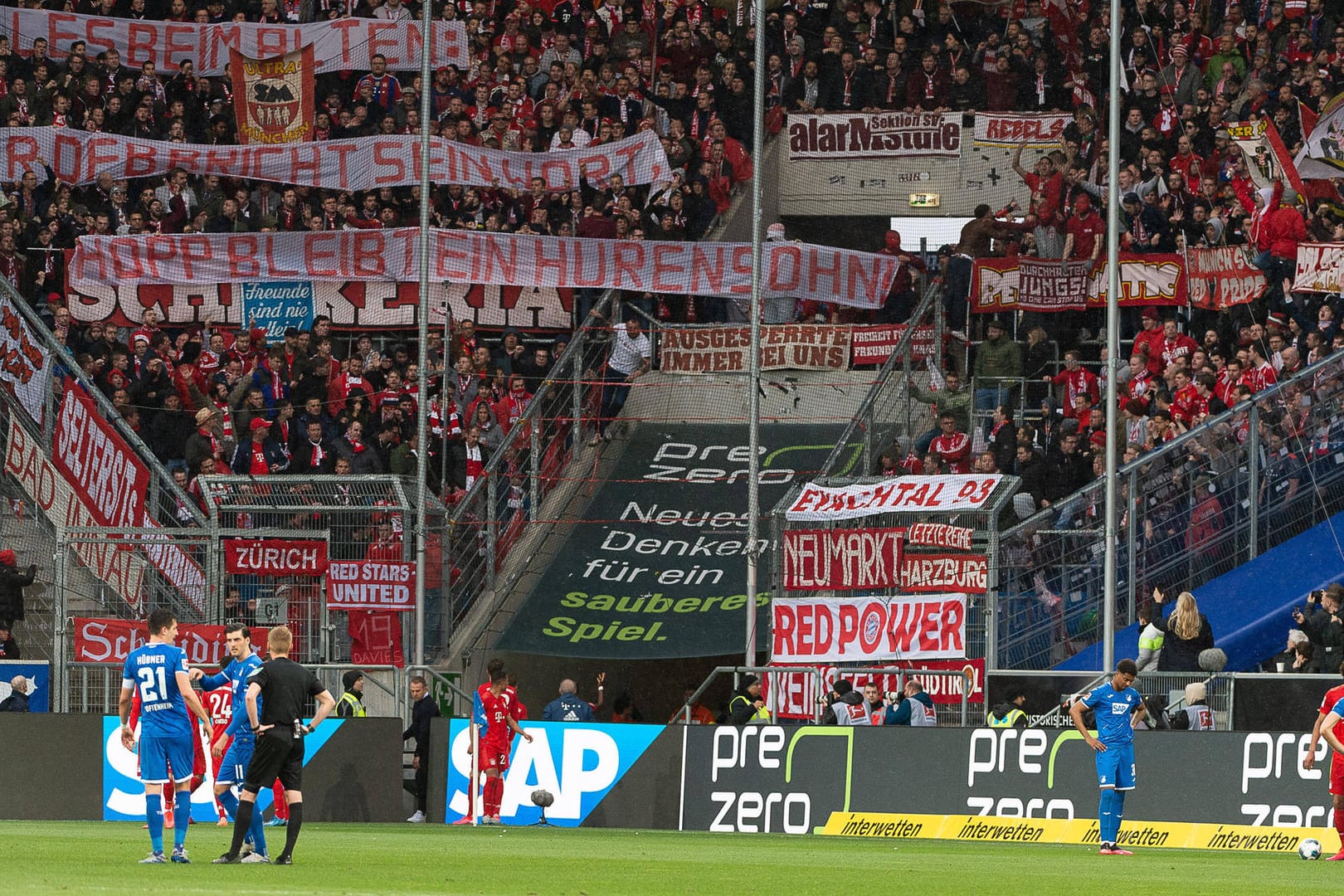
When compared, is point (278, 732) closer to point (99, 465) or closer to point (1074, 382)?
point (99, 465)

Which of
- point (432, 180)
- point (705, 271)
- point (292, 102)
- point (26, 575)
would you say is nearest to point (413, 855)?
point (26, 575)

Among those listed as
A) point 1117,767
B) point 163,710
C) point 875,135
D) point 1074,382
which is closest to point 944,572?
point 1117,767

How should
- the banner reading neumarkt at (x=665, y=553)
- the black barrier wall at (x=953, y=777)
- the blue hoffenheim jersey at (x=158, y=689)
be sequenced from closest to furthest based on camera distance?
the blue hoffenheim jersey at (x=158, y=689) < the black barrier wall at (x=953, y=777) < the banner reading neumarkt at (x=665, y=553)

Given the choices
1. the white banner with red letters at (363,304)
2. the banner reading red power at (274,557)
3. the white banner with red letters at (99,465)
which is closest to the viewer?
the banner reading red power at (274,557)

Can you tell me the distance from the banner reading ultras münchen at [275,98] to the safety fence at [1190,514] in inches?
499

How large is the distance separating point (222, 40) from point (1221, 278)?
49.8 ft

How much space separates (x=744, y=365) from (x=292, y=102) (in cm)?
732

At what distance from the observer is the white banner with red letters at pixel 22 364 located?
24.9m

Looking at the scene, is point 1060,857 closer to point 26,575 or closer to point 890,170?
point 26,575

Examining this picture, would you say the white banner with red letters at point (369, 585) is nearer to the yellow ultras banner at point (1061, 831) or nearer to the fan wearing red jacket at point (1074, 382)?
the yellow ultras banner at point (1061, 831)

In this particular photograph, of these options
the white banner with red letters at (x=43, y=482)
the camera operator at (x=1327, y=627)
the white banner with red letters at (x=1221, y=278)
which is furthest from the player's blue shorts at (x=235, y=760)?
the white banner with red letters at (x=1221, y=278)

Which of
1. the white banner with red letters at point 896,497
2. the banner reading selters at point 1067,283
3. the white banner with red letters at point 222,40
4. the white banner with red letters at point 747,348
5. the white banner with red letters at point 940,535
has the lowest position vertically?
the white banner with red letters at point 940,535

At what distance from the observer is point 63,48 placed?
32.6 metres

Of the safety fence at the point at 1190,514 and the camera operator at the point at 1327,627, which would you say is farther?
the safety fence at the point at 1190,514
